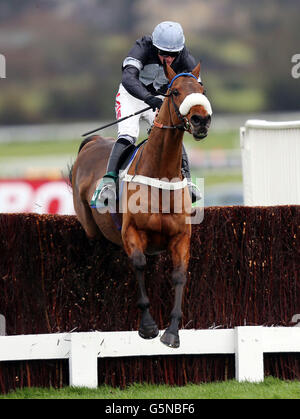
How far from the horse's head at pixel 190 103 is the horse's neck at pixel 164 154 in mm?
144

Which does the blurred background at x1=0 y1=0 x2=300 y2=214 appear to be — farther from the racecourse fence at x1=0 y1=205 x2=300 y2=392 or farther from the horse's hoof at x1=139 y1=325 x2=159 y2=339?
the horse's hoof at x1=139 y1=325 x2=159 y2=339

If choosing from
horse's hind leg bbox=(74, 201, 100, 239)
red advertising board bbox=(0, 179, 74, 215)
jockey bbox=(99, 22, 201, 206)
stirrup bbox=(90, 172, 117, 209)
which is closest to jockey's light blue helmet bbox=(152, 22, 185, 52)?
jockey bbox=(99, 22, 201, 206)

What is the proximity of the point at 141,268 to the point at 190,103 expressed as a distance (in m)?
1.15

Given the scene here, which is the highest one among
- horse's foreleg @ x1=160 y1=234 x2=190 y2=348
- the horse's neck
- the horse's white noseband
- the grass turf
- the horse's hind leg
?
the horse's white noseband

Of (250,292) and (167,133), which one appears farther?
(250,292)

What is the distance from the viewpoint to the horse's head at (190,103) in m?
5.13

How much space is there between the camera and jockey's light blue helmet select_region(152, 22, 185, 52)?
5973 millimetres

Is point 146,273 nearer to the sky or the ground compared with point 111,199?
nearer to the ground

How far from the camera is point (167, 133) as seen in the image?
18.7 feet

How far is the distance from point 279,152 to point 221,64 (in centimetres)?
1759

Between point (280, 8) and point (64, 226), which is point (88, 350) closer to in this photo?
point (64, 226)

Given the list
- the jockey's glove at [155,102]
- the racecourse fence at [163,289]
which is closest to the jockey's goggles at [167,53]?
A: the jockey's glove at [155,102]

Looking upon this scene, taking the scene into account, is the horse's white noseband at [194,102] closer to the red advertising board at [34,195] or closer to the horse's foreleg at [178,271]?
the horse's foreleg at [178,271]
